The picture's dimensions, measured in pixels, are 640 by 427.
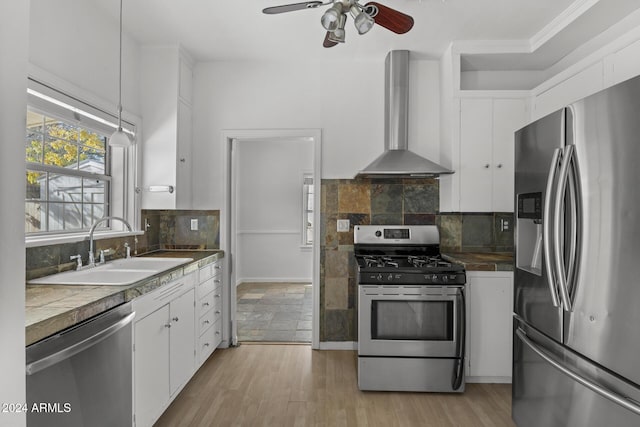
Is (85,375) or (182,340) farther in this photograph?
(182,340)

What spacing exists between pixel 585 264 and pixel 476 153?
1.86 metres

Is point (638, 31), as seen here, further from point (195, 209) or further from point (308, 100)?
point (195, 209)

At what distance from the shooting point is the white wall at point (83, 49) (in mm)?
1992

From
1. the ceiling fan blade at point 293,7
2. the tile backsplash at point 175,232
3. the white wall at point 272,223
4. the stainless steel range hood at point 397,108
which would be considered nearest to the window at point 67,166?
the tile backsplash at point 175,232

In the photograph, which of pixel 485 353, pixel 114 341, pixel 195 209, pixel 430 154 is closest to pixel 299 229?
pixel 195 209

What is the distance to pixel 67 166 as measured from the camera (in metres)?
2.39

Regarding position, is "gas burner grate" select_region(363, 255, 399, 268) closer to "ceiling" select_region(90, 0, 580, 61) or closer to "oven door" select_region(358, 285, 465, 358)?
"oven door" select_region(358, 285, 465, 358)

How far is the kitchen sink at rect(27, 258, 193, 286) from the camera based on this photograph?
6.13 ft

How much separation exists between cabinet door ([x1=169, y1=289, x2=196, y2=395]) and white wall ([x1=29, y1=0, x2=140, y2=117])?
1.50m

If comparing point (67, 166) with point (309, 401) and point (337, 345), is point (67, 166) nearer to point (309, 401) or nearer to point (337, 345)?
point (309, 401)

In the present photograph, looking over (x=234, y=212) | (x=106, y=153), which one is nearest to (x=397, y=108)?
(x=234, y=212)

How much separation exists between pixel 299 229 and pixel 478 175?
3687 millimetres

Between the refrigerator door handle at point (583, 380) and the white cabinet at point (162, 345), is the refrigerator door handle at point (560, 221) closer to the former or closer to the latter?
the refrigerator door handle at point (583, 380)

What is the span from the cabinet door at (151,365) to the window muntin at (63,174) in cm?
93
